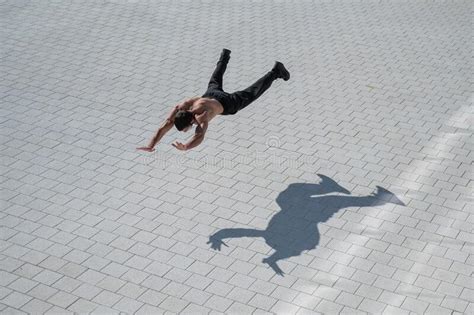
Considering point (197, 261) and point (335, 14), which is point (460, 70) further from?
point (197, 261)

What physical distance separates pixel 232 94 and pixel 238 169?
1063mm

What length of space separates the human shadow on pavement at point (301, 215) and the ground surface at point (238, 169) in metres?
0.02

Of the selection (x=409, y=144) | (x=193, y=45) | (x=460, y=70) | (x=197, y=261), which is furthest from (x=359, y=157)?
(x=193, y=45)

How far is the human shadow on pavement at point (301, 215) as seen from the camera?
829cm

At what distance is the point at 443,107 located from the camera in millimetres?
11586

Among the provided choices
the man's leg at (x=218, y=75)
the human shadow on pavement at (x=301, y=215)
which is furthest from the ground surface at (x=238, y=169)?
the man's leg at (x=218, y=75)

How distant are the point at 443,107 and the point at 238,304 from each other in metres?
5.86

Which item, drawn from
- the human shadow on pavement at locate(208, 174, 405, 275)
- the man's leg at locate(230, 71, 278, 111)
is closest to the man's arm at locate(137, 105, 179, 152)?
the man's leg at locate(230, 71, 278, 111)

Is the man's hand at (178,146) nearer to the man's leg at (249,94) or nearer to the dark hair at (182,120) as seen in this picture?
the dark hair at (182,120)

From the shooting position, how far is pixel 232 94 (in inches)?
369

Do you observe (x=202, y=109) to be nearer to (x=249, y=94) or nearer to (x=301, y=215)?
(x=249, y=94)

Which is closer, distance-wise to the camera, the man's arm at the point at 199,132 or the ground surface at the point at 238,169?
the ground surface at the point at 238,169

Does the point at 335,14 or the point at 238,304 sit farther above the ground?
the point at 335,14

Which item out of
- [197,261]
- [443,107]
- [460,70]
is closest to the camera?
[197,261]
